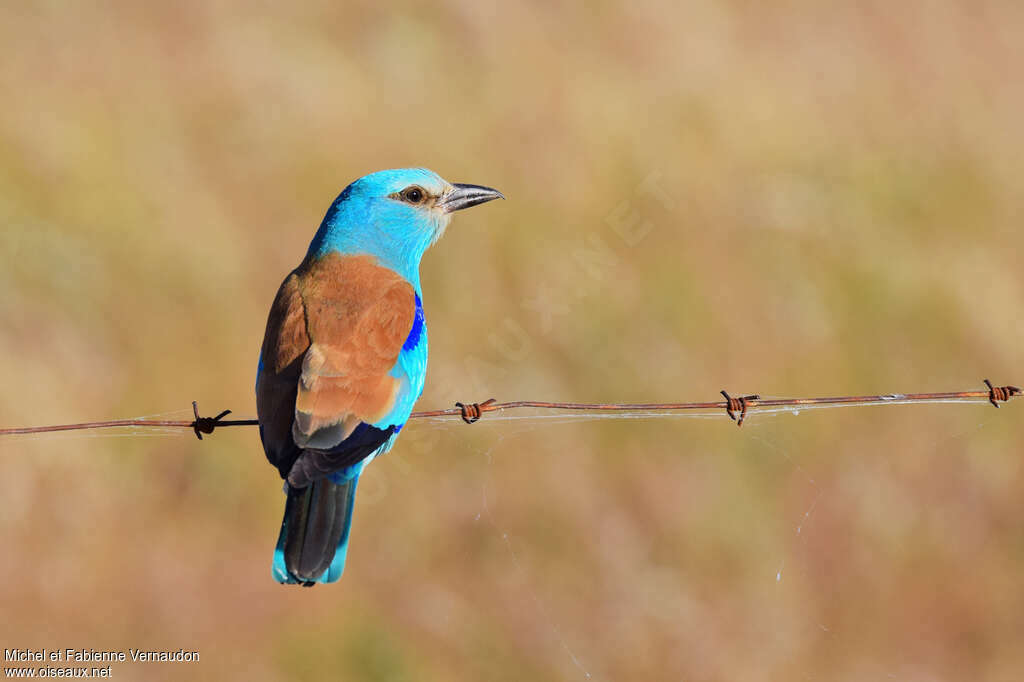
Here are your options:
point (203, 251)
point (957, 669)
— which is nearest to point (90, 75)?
point (203, 251)

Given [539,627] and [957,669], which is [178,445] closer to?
[539,627]

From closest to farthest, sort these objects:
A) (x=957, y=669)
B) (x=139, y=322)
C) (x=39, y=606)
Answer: (x=39, y=606)
(x=139, y=322)
(x=957, y=669)

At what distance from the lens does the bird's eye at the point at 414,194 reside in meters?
4.91

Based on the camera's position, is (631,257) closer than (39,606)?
No

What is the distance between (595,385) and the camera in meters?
7.88

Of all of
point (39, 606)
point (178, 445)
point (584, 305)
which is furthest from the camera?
point (584, 305)

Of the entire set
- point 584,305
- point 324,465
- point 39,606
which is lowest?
point 39,606

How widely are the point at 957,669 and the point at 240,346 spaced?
5.18 meters

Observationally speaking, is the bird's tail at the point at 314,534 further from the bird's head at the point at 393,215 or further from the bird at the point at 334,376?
the bird's head at the point at 393,215

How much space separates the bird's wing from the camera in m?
3.63

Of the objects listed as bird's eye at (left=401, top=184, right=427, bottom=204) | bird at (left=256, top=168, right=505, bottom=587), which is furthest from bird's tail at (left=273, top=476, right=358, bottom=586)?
bird's eye at (left=401, top=184, right=427, bottom=204)

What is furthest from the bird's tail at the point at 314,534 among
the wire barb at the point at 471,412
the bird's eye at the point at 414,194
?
the bird's eye at the point at 414,194

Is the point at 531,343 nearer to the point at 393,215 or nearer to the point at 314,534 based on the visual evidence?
the point at 393,215

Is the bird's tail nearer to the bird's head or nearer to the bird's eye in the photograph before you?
Result: the bird's head
